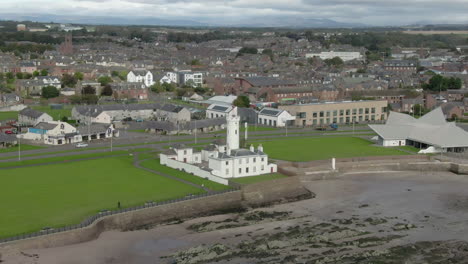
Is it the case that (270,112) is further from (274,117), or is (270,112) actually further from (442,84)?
(442,84)

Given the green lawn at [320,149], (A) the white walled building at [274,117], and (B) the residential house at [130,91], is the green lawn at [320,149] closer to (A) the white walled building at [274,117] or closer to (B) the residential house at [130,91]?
(A) the white walled building at [274,117]

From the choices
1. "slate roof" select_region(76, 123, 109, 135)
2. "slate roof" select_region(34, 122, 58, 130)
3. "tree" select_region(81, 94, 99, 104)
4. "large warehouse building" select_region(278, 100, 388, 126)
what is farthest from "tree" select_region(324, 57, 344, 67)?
"slate roof" select_region(34, 122, 58, 130)

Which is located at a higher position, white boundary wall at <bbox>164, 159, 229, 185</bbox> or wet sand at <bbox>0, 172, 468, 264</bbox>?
white boundary wall at <bbox>164, 159, 229, 185</bbox>

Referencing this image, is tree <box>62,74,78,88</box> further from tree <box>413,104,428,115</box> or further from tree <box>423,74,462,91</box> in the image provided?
tree <box>423,74,462,91</box>

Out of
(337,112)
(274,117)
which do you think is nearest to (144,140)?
(274,117)

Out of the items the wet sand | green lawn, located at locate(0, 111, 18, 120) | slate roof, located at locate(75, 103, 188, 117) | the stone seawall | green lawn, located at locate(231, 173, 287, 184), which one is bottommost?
the wet sand

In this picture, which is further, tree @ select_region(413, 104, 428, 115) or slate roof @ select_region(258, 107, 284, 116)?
tree @ select_region(413, 104, 428, 115)

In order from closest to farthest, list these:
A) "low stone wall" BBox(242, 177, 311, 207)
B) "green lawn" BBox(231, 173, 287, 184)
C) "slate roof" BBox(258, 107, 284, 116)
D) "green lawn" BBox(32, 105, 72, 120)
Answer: "low stone wall" BBox(242, 177, 311, 207)
"green lawn" BBox(231, 173, 287, 184)
"slate roof" BBox(258, 107, 284, 116)
"green lawn" BBox(32, 105, 72, 120)
